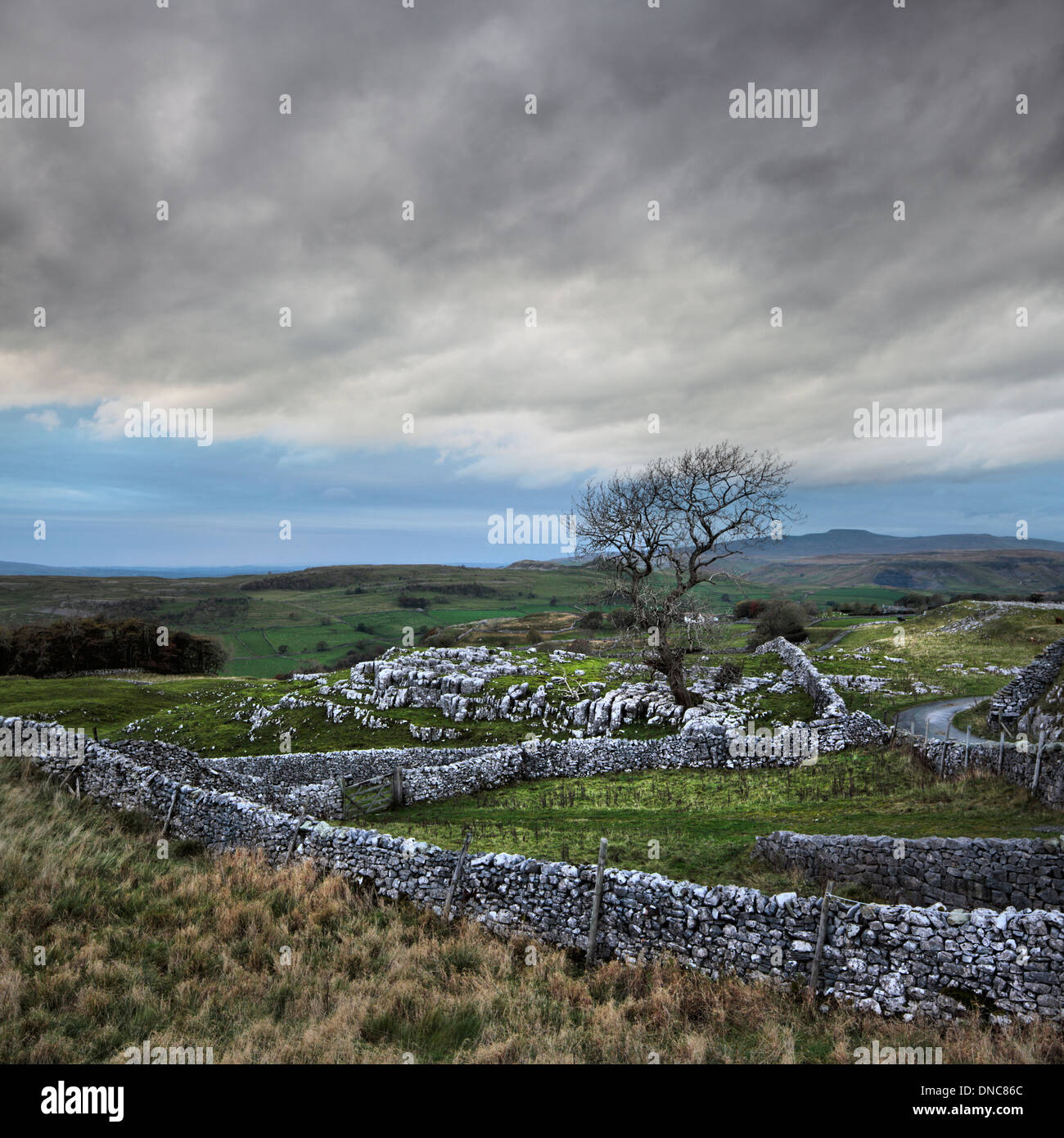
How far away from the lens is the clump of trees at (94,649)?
2312 inches

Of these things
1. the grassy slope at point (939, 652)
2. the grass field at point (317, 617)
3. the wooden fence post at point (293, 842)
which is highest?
the grassy slope at point (939, 652)

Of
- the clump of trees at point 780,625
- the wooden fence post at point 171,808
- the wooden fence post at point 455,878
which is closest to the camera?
the wooden fence post at point 455,878

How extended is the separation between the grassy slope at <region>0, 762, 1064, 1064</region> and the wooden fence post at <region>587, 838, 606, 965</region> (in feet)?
1.27

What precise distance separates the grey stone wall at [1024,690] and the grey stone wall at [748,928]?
1553cm

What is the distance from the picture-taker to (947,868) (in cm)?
1069

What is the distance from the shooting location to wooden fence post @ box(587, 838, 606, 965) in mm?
11383

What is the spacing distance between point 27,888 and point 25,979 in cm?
369

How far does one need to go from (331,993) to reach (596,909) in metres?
4.91

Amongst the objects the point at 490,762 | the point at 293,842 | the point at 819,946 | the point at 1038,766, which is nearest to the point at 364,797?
the point at 293,842

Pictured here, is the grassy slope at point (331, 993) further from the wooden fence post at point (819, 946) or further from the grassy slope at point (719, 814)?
the grassy slope at point (719, 814)

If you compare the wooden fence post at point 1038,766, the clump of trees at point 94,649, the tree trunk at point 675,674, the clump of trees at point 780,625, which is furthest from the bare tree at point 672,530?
the clump of trees at point 94,649

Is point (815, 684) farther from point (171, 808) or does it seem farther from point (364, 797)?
point (171, 808)
